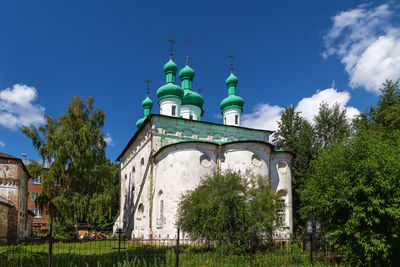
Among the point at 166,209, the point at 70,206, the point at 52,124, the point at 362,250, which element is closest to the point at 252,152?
the point at 166,209

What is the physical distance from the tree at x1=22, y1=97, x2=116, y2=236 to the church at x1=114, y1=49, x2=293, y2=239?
8.97 ft

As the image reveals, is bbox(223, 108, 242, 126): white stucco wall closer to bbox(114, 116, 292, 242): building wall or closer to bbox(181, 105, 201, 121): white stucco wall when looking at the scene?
bbox(181, 105, 201, 121): white stucco wall

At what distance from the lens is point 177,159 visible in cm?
1759

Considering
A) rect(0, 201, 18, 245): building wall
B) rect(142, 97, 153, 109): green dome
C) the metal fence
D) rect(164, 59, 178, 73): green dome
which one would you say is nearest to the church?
rect(164, 59, 178, 73): green dome

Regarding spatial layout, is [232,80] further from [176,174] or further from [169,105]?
[176,174]

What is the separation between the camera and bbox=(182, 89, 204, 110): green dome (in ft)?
90.7

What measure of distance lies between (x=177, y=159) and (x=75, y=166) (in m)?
7.08

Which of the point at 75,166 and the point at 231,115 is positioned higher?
the point at 231,115

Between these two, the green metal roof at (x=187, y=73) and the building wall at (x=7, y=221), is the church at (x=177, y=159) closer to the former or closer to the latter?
the green metal roof at (x=187, y=73)

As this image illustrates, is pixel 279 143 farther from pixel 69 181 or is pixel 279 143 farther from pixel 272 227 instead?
pixel 69 181

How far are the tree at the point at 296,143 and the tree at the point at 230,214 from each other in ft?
31.9

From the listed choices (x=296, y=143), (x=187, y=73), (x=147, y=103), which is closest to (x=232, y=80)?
(x=187, y=73)

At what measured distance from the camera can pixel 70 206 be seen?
19.7 metres

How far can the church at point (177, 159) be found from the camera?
686 inches
